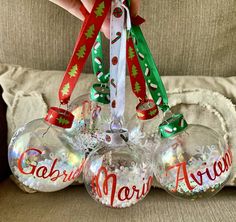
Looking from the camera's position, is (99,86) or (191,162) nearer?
(191,162)

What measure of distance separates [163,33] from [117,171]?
0.53 meters

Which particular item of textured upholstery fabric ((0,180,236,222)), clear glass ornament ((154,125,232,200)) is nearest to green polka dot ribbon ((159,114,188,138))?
clear glass ornament ((154,125,232,200))

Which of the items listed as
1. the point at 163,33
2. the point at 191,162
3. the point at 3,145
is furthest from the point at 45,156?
the point at 163,33

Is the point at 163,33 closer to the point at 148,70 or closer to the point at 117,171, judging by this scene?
the point at 148,70

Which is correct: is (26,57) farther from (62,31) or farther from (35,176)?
(35,176)

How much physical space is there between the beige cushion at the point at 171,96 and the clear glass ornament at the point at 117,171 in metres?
0.30

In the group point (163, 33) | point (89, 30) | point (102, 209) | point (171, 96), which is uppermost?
point (89, 30)

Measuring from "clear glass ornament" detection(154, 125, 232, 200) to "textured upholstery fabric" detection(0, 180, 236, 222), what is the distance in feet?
0.70

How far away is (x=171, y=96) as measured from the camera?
966mm

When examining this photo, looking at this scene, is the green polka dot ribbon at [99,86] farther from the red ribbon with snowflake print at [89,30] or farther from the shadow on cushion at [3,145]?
the shadow on cushion at [3,145]

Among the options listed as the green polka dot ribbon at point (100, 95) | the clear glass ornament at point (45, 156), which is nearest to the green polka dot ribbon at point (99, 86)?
the green polka dot ribbon at point (100, 95)

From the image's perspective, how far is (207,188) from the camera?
0.65 m

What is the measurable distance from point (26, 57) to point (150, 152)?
0.52 meters

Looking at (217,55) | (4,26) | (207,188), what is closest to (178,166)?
(207,188)
